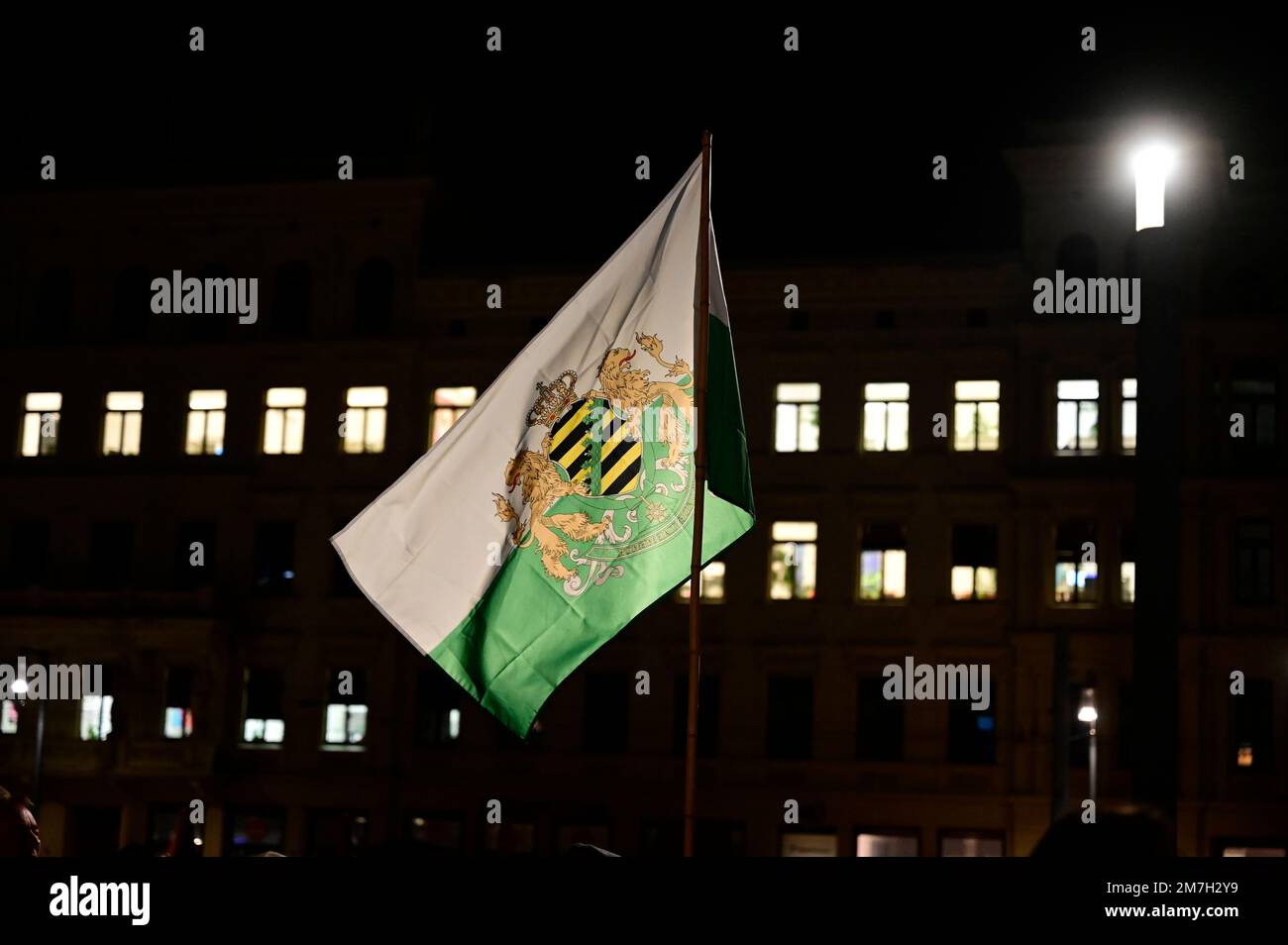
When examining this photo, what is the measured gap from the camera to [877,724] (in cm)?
3903

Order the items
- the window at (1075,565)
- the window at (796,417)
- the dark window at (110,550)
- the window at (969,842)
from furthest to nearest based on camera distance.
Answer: the dark window at (110,550), the window at (796,417), the window at (1075,565), the window at (969,842)

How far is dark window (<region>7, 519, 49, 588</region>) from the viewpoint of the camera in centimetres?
4412

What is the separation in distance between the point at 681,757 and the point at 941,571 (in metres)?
7.15

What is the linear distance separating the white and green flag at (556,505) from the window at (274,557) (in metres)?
33.4

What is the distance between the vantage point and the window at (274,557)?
140 feet

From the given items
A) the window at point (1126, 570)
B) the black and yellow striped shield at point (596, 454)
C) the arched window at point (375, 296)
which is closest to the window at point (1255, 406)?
the window at point (1126, 570)

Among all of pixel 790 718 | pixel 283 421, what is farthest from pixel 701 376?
pixel 283 421

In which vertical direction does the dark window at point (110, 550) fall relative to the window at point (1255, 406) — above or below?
below

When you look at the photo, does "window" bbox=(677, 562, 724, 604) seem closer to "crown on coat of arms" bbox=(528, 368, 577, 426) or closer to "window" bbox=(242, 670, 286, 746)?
"window" bbox=(242, 670, 286, 746)

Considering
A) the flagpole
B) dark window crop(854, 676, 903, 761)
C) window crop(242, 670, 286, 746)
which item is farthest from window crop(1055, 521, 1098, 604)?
the flagpole

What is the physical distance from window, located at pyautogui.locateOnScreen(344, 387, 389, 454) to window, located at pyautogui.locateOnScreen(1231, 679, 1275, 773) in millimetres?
20553

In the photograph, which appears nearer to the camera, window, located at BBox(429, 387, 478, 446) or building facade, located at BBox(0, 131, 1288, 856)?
building facade, located at BBox(0, 131, 1288, 856)

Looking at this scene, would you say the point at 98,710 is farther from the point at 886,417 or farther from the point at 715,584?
the point at 886,417

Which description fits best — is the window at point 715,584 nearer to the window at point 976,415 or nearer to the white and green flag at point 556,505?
the window at point 976,415
